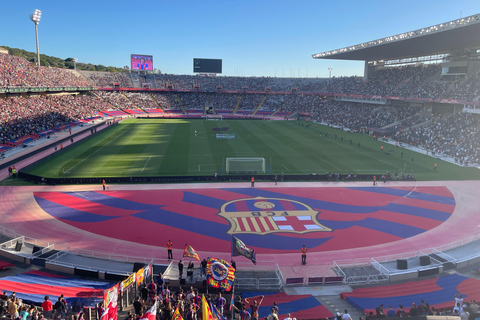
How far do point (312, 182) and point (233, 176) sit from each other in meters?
8.47

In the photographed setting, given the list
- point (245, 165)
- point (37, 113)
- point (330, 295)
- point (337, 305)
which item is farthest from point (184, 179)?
point (37, 113)

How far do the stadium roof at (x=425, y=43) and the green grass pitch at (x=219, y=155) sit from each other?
1803 cm

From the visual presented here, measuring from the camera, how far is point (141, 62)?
4510 inches

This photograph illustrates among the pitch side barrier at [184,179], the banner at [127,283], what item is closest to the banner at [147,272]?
the banner at [127,283]

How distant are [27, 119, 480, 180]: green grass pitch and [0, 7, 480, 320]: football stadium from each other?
0.36 metres

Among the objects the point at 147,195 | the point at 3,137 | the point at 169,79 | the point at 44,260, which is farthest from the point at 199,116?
the point at 44,260

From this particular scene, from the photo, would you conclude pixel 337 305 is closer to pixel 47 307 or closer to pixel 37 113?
pixel 47 307

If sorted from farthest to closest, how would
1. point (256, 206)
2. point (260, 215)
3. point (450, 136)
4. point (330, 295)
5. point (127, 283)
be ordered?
point (450, 136)
point (256, 206)
point (260, 215)
point (330, 295)
point (127, 283)

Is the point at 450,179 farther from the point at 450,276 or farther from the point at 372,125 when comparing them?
the point at 372,125

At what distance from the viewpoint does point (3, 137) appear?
161ft

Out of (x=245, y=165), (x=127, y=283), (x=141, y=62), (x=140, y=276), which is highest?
(x=141, y=62)

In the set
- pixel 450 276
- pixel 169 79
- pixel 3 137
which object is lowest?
pixel 450 276

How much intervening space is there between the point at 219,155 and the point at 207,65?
75456 mm

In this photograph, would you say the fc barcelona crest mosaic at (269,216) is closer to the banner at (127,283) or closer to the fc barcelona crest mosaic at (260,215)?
the fc barcelona crest mosaic at (260,215)
